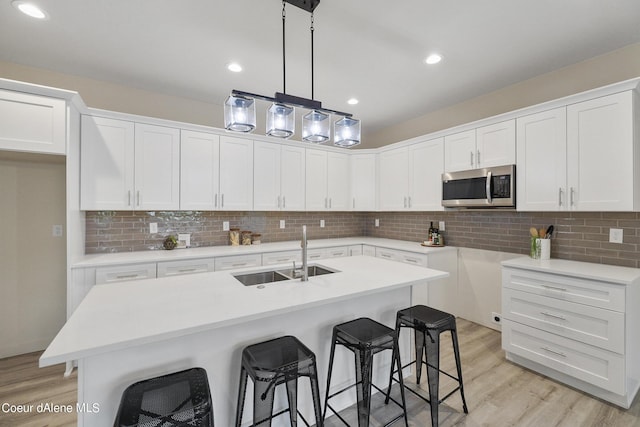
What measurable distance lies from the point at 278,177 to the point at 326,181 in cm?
80

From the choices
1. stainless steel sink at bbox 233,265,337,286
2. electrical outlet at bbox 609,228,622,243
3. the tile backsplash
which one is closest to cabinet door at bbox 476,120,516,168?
the tile backsplash

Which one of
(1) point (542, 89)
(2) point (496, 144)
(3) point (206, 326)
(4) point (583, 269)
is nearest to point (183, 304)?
(3) point (206, 326)

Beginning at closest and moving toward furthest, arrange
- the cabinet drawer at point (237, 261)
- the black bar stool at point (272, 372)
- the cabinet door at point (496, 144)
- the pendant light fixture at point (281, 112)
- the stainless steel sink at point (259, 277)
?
the black bar stool at point (272, 372), the pendant light fixture at point (281, 112), the stainless steel sink at point (259, 277), the cabinet door at point (496, 144), the cabinet drawer at point (237, 261)

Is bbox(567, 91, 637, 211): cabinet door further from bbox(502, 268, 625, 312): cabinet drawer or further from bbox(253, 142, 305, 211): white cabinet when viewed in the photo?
bbox(253, 142, 305, 211): white cabinet

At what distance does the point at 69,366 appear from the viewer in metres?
2.37

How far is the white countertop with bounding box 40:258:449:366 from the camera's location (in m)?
1.09

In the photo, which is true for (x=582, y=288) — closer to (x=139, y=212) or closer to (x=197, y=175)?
(x=197, y=175)

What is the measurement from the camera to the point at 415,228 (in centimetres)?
424

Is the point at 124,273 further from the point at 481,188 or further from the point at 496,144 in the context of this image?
the point at 496,144

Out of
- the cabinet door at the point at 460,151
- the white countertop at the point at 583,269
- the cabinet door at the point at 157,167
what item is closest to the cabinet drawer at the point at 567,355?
the white countertop at the point at 583,269

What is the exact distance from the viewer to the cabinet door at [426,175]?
11.7ft

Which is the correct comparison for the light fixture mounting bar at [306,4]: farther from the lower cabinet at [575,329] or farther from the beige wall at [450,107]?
the lower cabinet at [575,329]

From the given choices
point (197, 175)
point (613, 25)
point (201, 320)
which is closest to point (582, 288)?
point (613, 25)

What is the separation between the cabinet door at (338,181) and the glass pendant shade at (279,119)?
8.15ft
